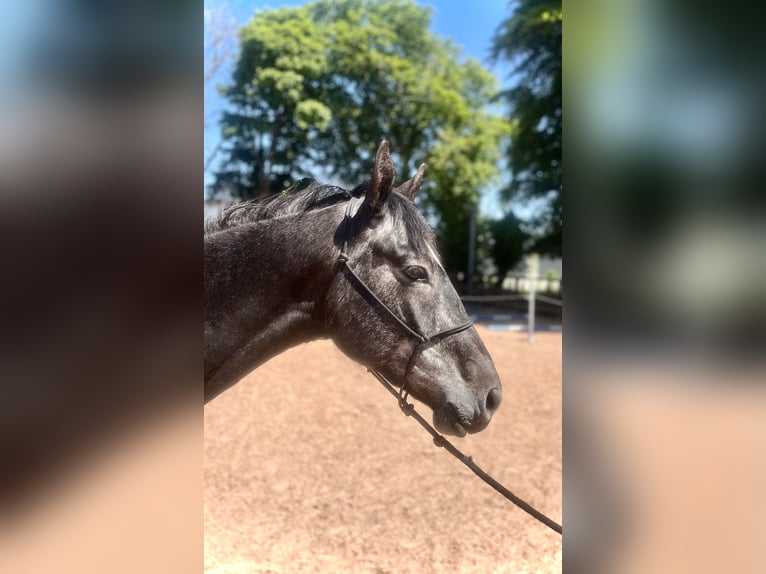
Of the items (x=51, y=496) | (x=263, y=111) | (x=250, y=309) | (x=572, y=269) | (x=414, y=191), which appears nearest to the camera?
(x=51, y=496)

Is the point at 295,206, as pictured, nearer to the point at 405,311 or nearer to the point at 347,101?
the point at 405,311

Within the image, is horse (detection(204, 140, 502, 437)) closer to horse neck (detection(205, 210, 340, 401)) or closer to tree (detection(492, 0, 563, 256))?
horse neck (detection(205, 210, 340, 401))

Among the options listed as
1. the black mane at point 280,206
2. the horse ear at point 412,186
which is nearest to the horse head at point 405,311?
the black mane at point 280,206

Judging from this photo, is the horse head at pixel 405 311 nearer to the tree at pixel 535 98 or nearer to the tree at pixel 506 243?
the tree at pixel 535 98

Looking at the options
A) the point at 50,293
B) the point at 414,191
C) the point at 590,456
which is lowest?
the point at 590,456

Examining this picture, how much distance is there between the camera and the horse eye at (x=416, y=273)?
2035 mm

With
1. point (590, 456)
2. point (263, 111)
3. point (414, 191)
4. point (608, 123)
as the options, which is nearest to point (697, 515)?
point (590, 456)

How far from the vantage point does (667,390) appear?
49.7 inches

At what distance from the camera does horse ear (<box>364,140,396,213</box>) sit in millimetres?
1965

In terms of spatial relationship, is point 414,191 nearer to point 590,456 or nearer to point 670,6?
point 670,6

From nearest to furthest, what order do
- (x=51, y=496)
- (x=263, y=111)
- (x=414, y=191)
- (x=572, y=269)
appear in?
(x=51, y=496) → (x=572, y=269) → (x=414, y=191) → (x=263, y=111)

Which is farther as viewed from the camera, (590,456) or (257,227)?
(257,227)

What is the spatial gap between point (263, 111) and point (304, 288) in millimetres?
21438

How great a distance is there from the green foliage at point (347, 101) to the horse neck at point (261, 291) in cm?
1916
